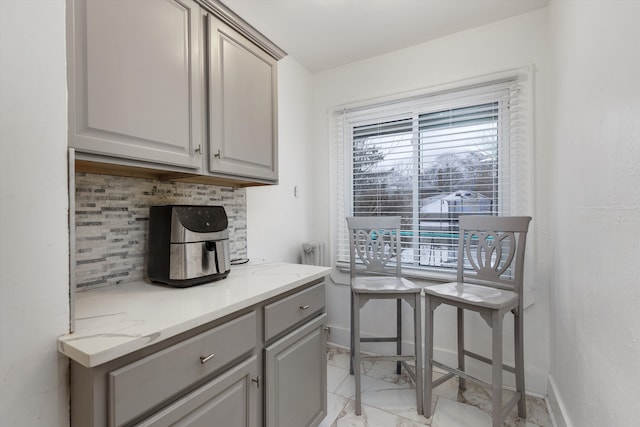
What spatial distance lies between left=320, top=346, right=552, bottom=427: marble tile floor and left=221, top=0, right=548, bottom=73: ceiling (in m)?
2.54

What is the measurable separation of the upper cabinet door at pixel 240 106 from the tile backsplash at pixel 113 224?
379mm

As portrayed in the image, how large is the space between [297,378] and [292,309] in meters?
0.33

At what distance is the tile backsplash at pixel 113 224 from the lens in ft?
3.90

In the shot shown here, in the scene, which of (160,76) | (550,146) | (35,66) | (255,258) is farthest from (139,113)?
(550,146)

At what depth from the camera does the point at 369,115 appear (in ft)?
8.24

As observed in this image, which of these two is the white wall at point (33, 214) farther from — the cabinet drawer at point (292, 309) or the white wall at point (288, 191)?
the white wall at point (288, 191)

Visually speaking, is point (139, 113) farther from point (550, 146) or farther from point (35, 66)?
point (550, 146)

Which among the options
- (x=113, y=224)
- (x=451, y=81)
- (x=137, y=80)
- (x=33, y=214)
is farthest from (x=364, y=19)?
(x=33, y=214)

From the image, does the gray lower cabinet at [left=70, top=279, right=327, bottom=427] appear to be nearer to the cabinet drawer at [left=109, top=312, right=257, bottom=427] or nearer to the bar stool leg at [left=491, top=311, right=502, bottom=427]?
the cabinet drawer at [left=109, top=312, right=257, bottom=427]

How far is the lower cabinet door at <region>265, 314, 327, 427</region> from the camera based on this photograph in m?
1.21

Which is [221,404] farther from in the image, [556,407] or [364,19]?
[364,19]

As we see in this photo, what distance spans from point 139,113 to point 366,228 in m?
1.60

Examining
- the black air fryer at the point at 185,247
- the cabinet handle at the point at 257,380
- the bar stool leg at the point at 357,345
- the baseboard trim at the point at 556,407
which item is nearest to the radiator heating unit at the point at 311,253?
the bar stool leg at the point at 357,345

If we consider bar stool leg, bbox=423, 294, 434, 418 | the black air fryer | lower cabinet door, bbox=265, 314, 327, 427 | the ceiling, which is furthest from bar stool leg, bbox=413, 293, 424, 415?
the ceiling
